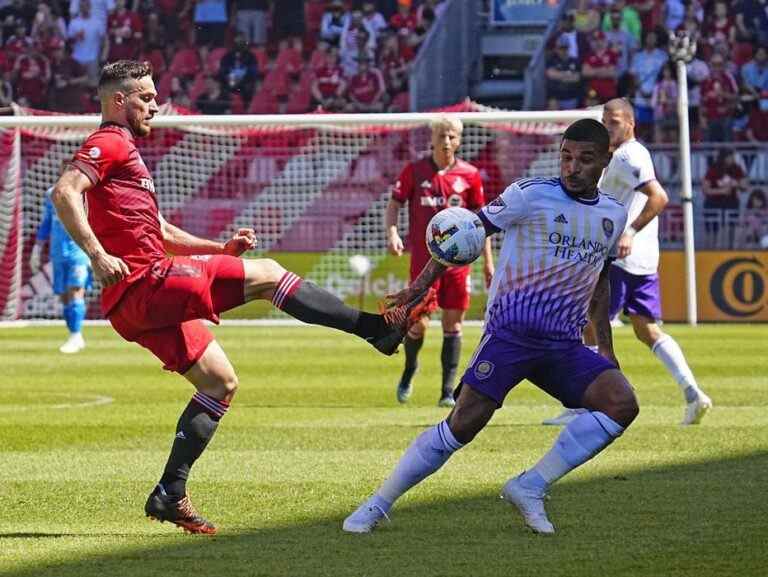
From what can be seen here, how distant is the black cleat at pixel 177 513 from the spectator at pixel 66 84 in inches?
1027

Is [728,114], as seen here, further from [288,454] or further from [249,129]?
[288,454]

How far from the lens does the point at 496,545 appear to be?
7047 mm

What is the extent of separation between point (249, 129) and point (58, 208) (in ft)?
59.5

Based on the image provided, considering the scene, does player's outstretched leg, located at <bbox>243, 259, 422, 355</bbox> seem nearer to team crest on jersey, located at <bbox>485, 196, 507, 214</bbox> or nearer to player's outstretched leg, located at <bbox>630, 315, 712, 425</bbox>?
team crest on jersey, located at <bbox>485, 196, 507, 214</bbox>

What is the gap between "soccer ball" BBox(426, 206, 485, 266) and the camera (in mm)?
7082

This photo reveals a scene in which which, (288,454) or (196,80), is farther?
(196,80)

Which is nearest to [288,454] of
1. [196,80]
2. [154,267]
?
[154,267]

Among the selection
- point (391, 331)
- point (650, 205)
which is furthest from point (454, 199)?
point (391, 331)

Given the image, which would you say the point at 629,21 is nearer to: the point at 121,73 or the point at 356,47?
the point at 356,47

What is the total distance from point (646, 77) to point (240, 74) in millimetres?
7853

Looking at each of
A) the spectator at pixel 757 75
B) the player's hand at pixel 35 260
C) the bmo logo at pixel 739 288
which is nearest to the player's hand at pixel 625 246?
the bmo logo at pixel 739 288

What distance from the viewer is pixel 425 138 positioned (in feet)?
89.9

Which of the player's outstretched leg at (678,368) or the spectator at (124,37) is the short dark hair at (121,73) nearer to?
the player's outstretched leg at (678,368)

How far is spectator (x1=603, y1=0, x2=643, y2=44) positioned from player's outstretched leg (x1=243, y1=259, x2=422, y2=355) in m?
23.8
